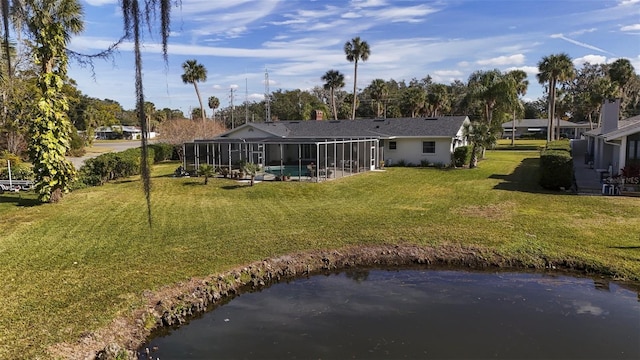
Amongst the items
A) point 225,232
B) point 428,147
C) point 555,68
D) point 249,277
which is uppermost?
point 555,68

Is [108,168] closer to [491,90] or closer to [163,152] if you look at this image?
[163,152]

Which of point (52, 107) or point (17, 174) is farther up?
point (52, 107)

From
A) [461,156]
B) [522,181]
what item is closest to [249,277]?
[522,181]

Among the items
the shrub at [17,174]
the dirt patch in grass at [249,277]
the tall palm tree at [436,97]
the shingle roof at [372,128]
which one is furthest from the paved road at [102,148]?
the tall palm tree at [436,97]

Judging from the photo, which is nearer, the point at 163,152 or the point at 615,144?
the point at 615,144

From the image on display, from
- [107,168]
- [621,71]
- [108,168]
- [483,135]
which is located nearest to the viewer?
[107,168]

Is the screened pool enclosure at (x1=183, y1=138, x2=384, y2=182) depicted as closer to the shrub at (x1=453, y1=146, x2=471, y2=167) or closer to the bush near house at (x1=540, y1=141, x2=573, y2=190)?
the shrub at (x1=453, y1=146, x2=471, y2=167)
